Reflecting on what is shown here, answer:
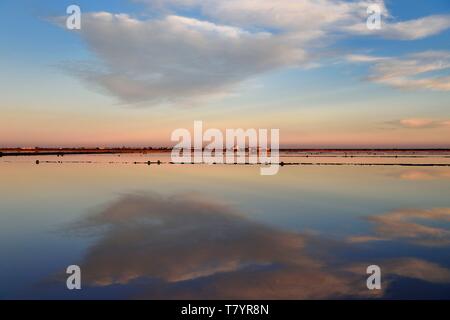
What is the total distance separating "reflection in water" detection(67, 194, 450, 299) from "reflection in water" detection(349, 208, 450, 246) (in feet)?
0.29

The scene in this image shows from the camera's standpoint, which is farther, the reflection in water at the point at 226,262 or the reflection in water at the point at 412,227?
the reflection in water at the point at 412,227

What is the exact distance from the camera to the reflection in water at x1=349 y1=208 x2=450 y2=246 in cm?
1480

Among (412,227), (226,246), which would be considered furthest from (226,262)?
(412,227)

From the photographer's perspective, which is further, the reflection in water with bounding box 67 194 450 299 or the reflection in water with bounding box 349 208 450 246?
the reflection in water with bounding box 349 208 450 246

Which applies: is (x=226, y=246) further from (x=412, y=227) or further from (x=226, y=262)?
(x=412, y=227)

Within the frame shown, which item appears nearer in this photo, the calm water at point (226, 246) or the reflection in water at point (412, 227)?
the calm water at point (226, 246)

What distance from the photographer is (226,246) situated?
45.7 feet

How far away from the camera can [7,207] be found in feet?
74.0

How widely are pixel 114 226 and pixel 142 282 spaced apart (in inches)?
288

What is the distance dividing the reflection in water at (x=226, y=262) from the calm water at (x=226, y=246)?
0.04 metres

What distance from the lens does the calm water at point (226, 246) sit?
33.1 feet

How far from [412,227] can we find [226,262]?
9.81 m
